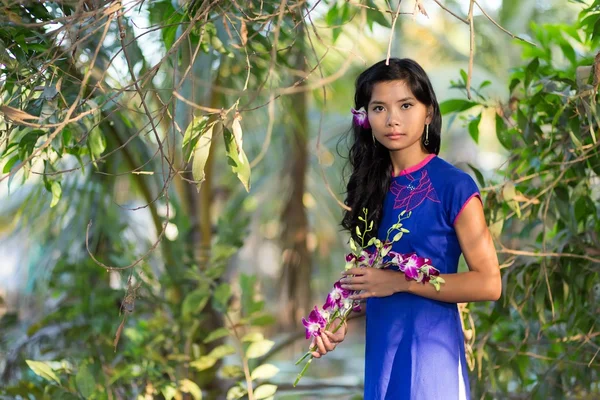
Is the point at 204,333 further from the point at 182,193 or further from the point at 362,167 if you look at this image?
the point at 362,167

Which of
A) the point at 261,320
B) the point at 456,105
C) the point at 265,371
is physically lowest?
the point at 265,371

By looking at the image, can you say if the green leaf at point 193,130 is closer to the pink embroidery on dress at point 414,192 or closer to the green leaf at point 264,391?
the pink embroidery on dress at point 414,192

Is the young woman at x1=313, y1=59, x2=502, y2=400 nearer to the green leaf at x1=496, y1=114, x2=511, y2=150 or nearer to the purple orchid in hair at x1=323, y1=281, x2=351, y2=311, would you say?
the purple orchid in hair at x1=323, y1=281, x2=351, y2=311

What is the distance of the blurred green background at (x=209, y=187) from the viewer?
154 cm

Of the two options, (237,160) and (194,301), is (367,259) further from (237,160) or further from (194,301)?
(194,301)

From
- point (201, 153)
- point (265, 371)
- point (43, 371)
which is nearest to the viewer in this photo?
point (201, 153)

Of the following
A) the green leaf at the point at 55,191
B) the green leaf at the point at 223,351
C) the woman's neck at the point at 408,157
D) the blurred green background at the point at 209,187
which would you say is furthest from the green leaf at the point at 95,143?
the green leaf at the point at 223,351

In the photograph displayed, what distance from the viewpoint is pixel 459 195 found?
5.24 feet

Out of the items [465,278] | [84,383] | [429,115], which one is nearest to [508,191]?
[429,115]

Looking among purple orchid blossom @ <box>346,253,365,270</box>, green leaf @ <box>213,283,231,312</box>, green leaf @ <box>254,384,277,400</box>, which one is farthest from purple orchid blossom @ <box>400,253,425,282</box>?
green leaf @ <box>213,283,231,312</box>

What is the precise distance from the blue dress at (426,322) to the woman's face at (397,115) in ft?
0.28

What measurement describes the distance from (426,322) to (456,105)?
0.80 meters

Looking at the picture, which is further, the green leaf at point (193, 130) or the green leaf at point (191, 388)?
the green leaf at point (191, 388)

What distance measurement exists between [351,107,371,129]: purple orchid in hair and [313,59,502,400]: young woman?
4 centimetres
